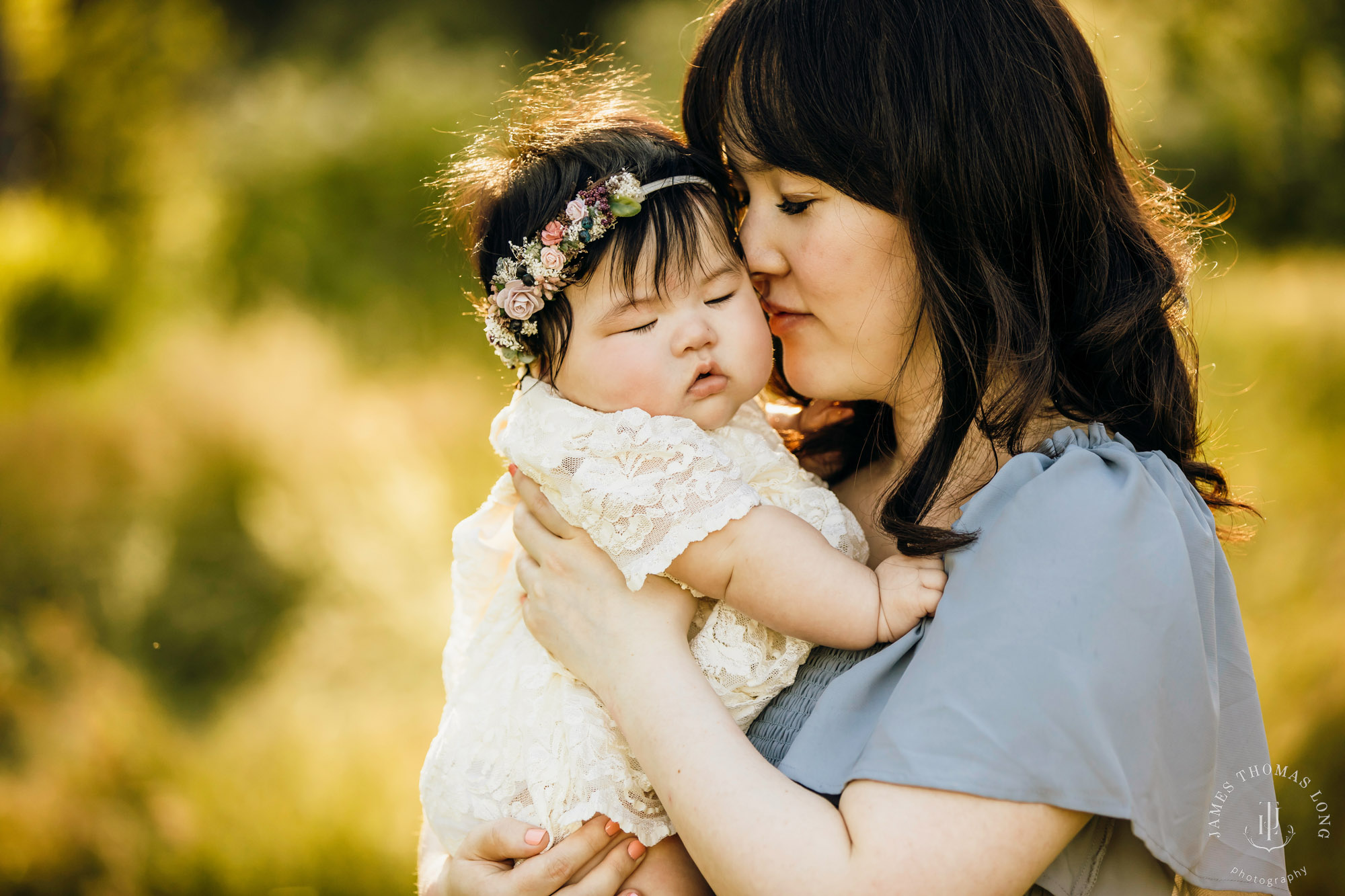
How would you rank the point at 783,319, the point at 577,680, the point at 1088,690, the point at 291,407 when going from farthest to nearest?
the point at 291,407
the point at 783,319
the point at 577,680
the point at 1088,690

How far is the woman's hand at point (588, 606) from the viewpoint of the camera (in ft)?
4.54

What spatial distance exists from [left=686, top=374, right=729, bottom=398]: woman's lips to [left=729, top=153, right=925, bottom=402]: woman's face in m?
0.15

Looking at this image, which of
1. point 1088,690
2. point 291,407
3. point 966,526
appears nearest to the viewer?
point 1088,690

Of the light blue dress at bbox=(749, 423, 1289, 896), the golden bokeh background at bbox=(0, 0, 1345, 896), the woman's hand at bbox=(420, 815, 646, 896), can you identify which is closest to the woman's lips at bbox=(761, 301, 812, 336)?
the light blue dress at bbox=(749, 423, 1289, 896)

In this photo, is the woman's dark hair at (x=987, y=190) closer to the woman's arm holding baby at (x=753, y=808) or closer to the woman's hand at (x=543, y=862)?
the woman's arm holding baby at (x=753, y=808)

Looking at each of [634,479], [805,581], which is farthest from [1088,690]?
[634,479]

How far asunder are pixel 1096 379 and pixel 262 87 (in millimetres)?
8677

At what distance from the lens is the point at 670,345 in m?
1.53

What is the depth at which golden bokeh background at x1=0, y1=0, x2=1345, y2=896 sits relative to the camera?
11.2ft

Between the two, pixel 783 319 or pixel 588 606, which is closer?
pixel 588 606

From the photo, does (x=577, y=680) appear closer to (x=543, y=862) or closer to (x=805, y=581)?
(x=543, y=862)

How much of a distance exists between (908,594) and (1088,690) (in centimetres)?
28

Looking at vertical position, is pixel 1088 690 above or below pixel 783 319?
below

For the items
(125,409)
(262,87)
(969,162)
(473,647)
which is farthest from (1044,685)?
(262,87)
